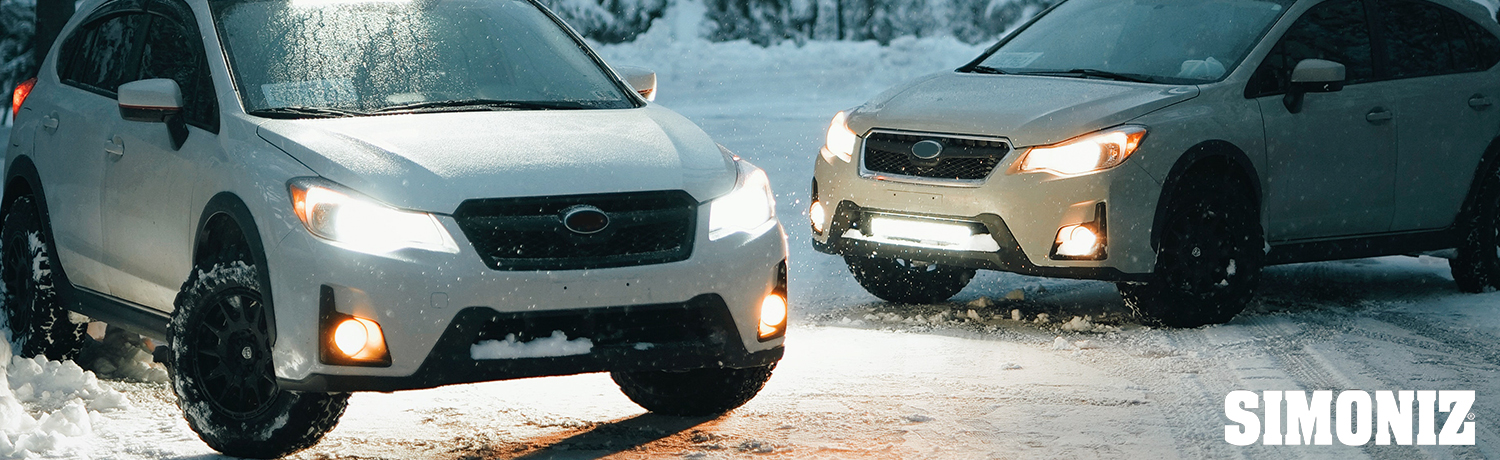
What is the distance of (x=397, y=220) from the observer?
5.16 m

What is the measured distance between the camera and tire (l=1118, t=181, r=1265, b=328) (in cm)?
822

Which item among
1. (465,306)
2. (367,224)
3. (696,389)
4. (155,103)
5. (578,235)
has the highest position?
(155,103)

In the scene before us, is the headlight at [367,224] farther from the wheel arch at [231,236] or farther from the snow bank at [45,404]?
the snow bank at [45,404]

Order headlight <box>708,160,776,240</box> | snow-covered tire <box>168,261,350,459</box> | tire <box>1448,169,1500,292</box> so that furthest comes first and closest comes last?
tire <box>1448,169,1500,292</box>, headlight <box>708,160,776,240</box>, snow-covered tire <box>168,261,350,459</box>

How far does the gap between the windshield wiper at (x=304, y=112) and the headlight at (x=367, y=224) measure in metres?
0.63

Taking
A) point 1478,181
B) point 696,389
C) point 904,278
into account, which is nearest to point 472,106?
point 696,389

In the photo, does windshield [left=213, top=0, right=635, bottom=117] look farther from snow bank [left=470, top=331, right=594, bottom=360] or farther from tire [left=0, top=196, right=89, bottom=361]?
tire [left=0, top=196, right=89, bottom=361]

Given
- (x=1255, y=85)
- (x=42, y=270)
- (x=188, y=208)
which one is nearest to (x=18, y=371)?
(x=42, y=270)

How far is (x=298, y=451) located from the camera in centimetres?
572

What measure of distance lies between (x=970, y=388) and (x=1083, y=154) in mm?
1462

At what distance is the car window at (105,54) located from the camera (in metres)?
6.82

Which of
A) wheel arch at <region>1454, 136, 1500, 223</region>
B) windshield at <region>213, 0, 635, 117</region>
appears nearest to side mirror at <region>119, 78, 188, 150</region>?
windshield at <region>213, 0, 635, 117</region>

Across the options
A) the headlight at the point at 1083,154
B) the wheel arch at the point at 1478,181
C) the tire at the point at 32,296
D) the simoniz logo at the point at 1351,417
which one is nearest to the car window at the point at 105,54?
the tire at the point at 32,296

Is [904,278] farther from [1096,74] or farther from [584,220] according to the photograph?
[584,220]
